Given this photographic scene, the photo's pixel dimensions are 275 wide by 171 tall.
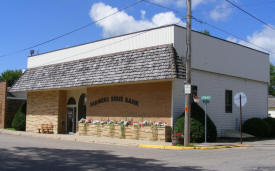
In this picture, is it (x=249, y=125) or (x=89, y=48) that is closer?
(x=249, y=125)

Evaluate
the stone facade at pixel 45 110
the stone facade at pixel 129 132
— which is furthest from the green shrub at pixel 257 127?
the stone facade at pixel 45 110

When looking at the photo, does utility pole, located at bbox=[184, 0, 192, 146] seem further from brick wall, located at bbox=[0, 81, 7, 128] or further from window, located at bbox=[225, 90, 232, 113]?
brick wall, located at bbox=[0, 81, 7, 128]

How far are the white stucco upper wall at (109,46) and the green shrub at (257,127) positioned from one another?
9.13m

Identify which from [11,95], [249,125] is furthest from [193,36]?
[11,95]

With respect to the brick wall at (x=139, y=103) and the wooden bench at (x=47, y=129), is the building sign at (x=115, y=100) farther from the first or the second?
the wooden bench at (x=47, y=129)

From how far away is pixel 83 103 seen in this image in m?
27.0

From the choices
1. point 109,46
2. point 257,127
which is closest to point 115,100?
point 109,46

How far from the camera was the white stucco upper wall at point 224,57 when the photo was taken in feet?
70.7

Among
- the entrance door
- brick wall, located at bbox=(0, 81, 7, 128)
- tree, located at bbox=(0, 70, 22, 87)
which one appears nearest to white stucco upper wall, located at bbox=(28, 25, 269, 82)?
the entrance door

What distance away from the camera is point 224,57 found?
23906 millimetres

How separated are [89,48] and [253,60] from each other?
42.6 ft

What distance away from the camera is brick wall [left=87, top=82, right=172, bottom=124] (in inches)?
796

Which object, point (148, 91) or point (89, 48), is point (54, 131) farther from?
point (148, 91)

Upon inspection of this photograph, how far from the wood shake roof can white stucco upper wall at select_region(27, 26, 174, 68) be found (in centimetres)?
53
